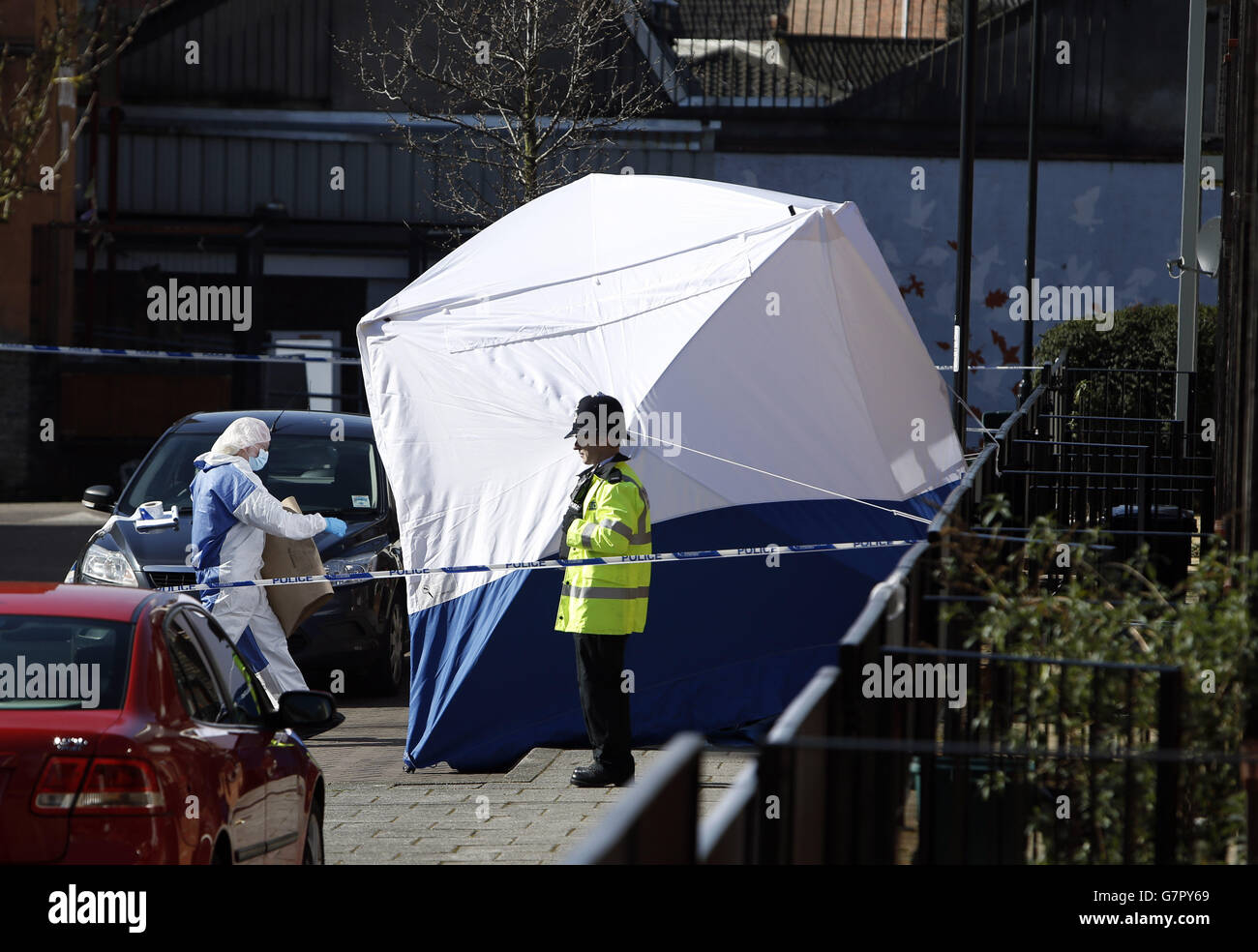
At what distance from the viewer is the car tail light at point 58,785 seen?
4613 millimetres

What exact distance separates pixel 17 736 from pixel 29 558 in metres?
14.5

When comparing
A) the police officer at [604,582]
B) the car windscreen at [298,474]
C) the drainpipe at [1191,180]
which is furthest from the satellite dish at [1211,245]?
the police officer at [604,582]

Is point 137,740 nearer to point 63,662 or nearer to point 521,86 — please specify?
point 63,662

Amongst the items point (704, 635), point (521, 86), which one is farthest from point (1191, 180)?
point (704, 635)

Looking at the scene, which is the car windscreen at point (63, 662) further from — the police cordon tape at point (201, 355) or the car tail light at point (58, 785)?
the police cordon tape at point (201, 355)

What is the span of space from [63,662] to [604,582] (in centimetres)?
353

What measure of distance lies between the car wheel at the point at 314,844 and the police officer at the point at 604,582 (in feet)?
6.75

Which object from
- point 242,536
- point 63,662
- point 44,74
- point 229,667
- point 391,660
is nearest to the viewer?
point 63,662

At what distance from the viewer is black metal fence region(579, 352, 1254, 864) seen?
387cm

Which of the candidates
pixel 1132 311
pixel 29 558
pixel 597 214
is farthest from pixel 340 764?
pixel 1132 311

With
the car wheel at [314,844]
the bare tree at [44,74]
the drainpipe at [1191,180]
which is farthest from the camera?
the bare tree at [44,74]

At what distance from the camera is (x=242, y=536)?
32.6 feet

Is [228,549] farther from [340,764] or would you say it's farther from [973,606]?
[973,606]

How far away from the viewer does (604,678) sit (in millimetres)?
8531
